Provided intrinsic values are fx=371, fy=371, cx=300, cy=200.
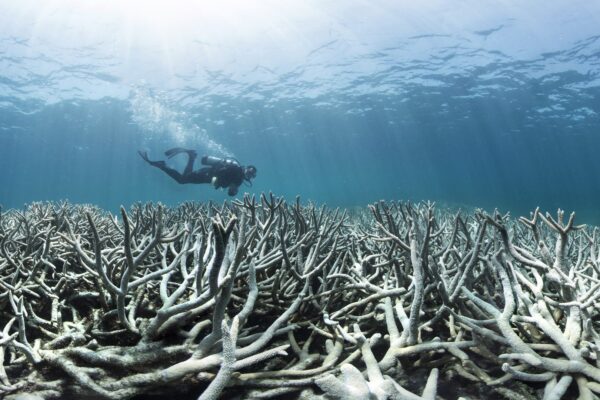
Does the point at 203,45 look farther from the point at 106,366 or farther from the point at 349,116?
the point at 106,366

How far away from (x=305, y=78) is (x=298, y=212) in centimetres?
2791

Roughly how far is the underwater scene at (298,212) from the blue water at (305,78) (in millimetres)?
208

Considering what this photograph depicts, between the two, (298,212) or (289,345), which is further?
(298,212)

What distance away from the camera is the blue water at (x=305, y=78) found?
21.0 m

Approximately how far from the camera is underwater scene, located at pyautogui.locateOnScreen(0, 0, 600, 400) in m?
2.01

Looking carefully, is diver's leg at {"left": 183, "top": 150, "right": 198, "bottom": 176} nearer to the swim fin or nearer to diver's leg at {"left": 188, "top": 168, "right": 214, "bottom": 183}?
the swim fin

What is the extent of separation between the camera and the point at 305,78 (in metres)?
29.5

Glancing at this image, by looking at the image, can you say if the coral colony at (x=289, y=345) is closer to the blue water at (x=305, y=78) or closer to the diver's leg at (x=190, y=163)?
the diver's leg at (x=190, y=163)

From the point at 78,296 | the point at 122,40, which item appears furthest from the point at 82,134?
the point at 78,296

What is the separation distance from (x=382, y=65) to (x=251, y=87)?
1120 cm

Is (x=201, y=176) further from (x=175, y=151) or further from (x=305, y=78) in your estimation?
(x=305, y=78)

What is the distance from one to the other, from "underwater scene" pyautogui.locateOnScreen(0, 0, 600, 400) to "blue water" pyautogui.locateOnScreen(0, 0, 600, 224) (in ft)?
0.68

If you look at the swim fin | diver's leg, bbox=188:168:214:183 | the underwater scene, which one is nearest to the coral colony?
the underwater scene

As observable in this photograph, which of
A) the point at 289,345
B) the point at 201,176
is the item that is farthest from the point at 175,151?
the point at 289,345
